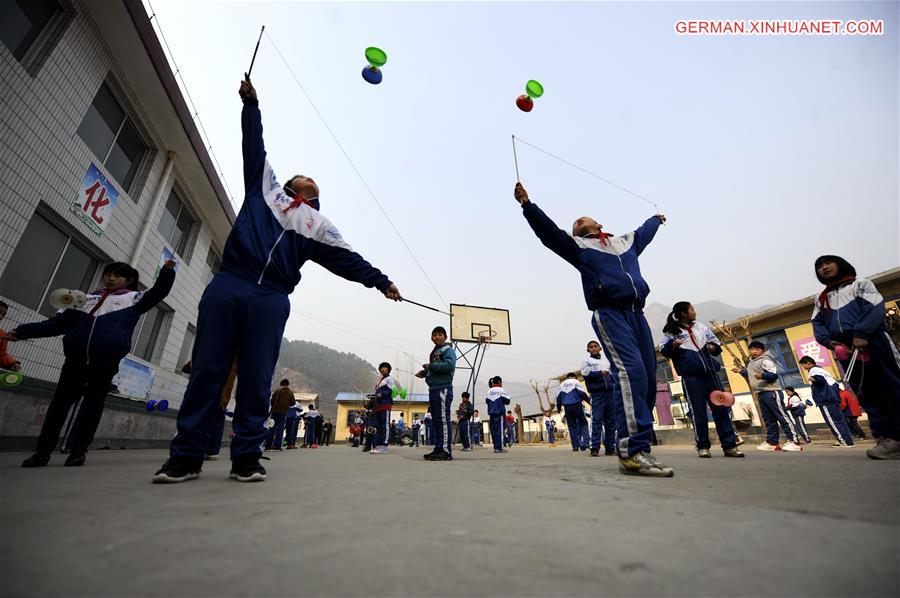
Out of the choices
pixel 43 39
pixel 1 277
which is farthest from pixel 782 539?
pixel 43 39

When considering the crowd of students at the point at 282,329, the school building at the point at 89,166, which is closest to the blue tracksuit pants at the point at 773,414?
the crowd of students at the point at 282,329

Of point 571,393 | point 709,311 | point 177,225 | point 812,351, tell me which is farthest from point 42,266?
point 709,311

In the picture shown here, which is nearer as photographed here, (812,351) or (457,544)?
(457,544)

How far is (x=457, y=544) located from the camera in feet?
2.97

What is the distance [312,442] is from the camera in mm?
15789

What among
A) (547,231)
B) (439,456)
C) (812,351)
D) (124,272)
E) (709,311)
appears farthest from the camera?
(709,311)

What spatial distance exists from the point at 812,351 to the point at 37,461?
20.0 metres

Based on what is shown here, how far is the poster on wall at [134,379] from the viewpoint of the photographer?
294 inches

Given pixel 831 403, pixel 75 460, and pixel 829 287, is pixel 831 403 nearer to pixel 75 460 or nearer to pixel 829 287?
pixel 829 287

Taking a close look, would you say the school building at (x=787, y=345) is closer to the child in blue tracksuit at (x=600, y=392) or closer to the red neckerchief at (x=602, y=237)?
the child in blue tracksuit at (x=600, y=392)

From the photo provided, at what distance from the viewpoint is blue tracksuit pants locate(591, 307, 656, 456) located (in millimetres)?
2693

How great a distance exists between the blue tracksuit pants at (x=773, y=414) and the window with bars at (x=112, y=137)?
11.3m

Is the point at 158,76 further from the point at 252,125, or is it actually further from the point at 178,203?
the point at 252,125

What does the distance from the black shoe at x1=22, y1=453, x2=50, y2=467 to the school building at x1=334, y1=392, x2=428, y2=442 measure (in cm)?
3400
